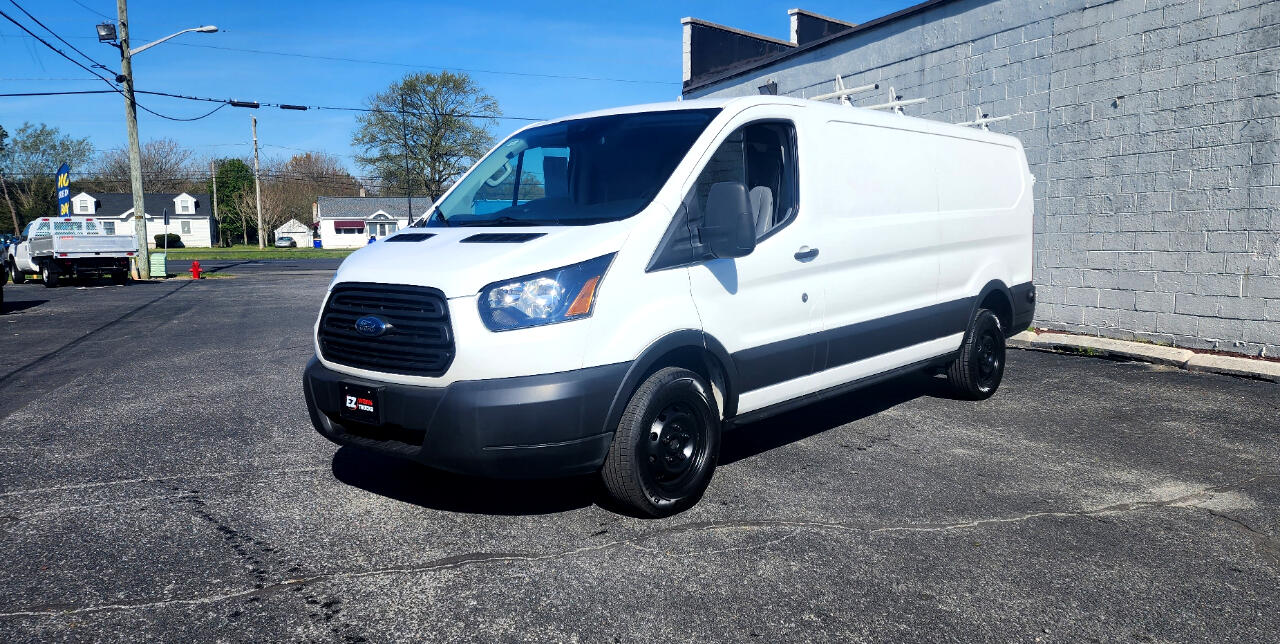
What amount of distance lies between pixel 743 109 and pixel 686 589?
2619 mm

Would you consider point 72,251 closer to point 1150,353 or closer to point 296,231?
point 1150,353

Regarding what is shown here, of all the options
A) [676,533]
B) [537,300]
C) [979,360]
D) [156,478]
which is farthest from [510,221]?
[979,360]

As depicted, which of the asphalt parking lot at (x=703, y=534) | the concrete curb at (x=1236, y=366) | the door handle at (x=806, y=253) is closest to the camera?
the asphalt parking lot at (x=703, y=534)

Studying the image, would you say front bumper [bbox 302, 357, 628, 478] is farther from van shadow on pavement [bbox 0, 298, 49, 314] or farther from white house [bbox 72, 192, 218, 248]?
white house [bbox 72, 192, 218, 248]

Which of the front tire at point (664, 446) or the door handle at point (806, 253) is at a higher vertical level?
the door handle at point (806, 253)

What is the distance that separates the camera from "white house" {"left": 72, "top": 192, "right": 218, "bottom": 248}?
87062 mm

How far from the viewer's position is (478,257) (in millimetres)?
3988

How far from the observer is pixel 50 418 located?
261 inches

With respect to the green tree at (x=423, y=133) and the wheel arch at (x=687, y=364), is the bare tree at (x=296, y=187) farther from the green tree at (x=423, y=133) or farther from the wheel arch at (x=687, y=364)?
the wheel arch at (x=687, y=364)

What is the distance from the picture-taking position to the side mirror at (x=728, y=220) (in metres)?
4.32

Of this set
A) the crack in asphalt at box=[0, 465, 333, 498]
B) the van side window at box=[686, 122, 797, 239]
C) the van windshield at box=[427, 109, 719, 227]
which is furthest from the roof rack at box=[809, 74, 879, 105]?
the crack in asphalt at box=[0, 465, 333, 498]

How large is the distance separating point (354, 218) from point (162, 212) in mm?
18833

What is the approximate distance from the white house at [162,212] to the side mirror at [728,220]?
94.9 metres

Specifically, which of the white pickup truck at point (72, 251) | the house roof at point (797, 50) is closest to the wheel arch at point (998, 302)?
the house roof at point (797, 50)
